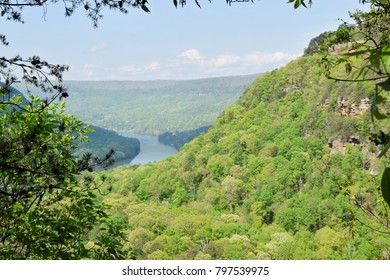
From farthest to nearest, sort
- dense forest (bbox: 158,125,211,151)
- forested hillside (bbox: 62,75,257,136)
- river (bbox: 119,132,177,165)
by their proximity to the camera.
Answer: forested hillside (bbox: 62,75,257,136), dense forest (bbox: 158,125,211,151), river (bbox: 119,132,177,165)

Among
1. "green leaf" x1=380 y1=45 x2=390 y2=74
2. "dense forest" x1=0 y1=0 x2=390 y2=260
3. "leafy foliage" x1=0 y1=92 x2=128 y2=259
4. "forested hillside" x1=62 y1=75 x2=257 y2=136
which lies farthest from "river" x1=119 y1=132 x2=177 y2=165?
"green leaf" x1=380 y1=45 x2=390 y2=74

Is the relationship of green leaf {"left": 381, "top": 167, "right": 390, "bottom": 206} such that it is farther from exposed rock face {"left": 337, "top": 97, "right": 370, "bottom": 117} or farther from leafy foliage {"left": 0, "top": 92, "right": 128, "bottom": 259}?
exposed rock face {"left": 337, "top": 97, "right": 370, "bottom": 117}

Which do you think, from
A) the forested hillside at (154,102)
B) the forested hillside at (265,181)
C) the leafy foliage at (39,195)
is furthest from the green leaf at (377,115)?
the forested hillside at (154,102)

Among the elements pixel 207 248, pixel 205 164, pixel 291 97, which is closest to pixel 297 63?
pixel 291 97

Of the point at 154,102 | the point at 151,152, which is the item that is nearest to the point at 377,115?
the point at 151,152

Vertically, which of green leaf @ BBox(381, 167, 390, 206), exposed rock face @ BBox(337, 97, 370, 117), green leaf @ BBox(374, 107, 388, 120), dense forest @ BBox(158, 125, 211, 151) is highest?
green leaf @ BBox(374, 107, 388, 120)

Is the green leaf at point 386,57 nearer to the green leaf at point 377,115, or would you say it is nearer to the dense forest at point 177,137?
the green leaf at point 377,115

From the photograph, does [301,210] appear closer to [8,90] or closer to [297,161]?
[297,161]
